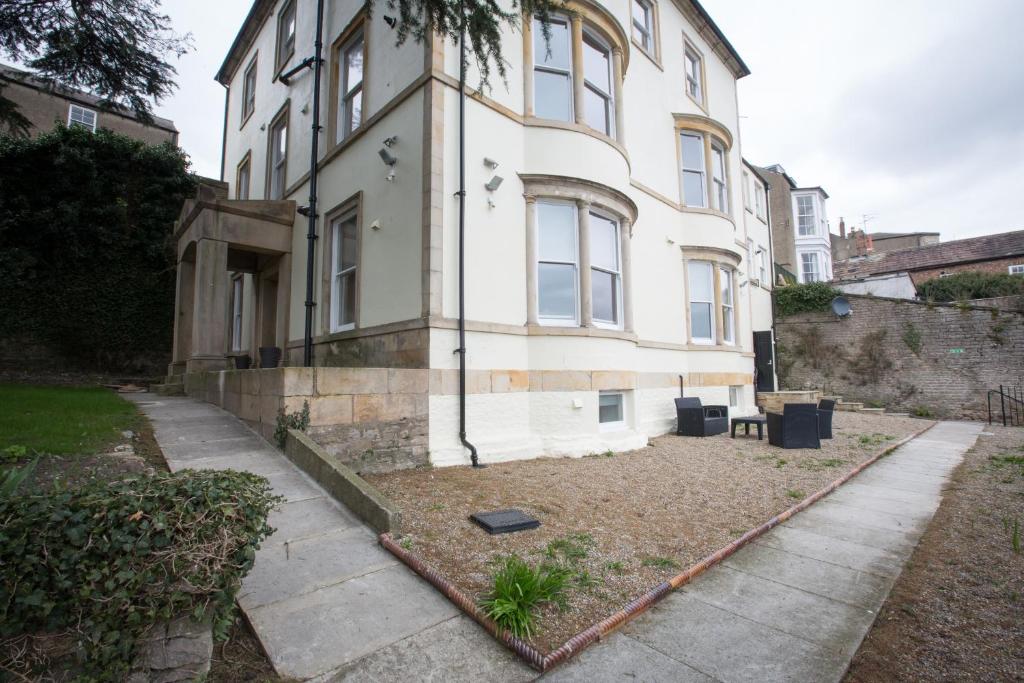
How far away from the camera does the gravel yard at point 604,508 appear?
11.0ft

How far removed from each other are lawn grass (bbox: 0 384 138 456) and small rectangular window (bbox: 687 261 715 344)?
11699 mm

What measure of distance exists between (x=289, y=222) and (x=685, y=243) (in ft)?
32.1

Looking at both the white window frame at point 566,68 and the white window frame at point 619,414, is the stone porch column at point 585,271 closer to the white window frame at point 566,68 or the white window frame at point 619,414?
the white window frame at point 619,414

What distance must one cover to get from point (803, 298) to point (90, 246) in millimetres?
25129

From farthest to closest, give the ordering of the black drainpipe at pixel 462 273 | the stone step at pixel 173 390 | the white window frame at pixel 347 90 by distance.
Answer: the stone step at pixel 173 390 < the white window frame at pixel 347 90 < the black drainpipe at pixel 462 273

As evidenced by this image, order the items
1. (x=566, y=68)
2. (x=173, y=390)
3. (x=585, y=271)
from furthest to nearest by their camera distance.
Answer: (x=173, y=390) < (x=566, y=68) < (x=585, y=271)

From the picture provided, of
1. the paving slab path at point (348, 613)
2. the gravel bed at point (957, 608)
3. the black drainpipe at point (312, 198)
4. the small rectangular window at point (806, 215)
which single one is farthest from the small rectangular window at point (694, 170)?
the small rectangular window at point (806, 215)

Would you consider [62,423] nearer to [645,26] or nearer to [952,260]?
[645,26]

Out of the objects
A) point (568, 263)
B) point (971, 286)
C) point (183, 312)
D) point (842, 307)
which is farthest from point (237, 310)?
point (971, 286)

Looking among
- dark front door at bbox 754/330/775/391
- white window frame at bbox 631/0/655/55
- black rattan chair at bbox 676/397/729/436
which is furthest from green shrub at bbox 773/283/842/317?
white window frame at bbox 631/0/655/55

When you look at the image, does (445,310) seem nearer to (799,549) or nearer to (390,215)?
(390,215)

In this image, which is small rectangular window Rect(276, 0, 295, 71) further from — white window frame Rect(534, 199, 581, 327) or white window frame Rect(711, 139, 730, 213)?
white window frame Rect(711, 139, 730, 213)

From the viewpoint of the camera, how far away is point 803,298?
17.9m

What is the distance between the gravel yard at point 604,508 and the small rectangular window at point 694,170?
7.16 meters
